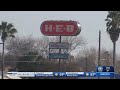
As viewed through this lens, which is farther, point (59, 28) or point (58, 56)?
point (58, 56)

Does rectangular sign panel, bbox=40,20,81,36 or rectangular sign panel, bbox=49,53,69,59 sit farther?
rectangular sign panel, bbox=49,53,69,59

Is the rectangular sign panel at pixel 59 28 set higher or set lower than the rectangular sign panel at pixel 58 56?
higher

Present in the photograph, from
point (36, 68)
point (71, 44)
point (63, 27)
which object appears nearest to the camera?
point (63, 27)

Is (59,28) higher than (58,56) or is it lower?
higher

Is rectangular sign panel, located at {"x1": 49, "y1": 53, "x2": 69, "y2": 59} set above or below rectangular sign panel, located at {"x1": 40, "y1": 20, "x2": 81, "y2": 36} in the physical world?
below

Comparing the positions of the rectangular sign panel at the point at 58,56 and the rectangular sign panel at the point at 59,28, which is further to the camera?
the rectangular sign panel at the point at 58,56

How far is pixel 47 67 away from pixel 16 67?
11.4ft
